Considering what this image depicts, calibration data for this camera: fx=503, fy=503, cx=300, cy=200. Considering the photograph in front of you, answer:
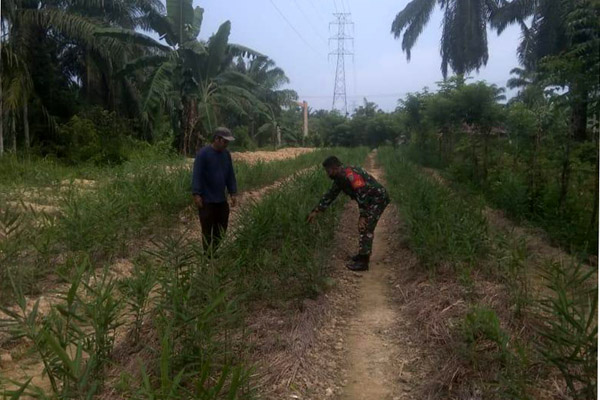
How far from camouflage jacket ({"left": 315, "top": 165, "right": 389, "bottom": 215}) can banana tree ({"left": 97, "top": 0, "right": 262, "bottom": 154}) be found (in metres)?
9.27

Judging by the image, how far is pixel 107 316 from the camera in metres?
2.62

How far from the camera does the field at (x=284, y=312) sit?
2438mm

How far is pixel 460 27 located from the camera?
23438 mm

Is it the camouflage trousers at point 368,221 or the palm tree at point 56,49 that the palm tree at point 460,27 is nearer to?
the palm tree at point 56,49

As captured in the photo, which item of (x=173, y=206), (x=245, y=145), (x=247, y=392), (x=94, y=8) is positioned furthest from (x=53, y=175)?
(x=245, y=145)

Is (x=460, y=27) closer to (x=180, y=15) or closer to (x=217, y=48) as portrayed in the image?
(x=217, y=48)

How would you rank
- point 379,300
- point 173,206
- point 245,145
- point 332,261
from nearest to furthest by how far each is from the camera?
point 379,300
point 332,261
point 173,206
point 245,145

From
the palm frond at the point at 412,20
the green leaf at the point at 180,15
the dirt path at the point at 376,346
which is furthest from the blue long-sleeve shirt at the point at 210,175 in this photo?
the palm frond at the point at 412,20

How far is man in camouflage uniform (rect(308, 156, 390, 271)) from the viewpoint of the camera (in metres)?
5.21

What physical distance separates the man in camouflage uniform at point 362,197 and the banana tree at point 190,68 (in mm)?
9283

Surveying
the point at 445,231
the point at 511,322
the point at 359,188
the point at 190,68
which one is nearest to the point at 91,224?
the point at 359,188

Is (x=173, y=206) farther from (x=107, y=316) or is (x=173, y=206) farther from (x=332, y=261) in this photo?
(x=107, y=316)

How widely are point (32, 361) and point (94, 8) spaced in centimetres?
1716

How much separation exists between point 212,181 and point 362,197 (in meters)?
1.57
